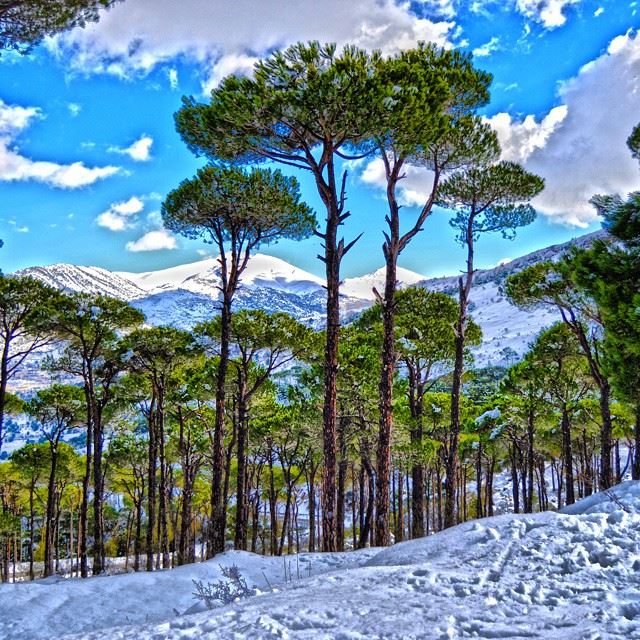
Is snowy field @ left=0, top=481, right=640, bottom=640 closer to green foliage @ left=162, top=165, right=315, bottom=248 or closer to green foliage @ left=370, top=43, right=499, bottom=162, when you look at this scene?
green foliage @ left=370, top=43, right=499, bottom=162

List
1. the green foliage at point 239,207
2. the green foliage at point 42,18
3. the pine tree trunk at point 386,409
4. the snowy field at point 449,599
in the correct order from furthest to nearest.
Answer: the green foliage at point 239,207 → the pine tree trunk at point 386,409 → the green foliage at point 42,18 → the snowy field at point 449,599

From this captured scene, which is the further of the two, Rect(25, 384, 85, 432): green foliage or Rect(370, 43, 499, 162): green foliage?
Rect(25, 384, 85, 432): green foliage

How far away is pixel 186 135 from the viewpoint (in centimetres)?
1173

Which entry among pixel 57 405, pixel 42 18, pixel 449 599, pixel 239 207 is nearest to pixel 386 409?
pixel 239 207

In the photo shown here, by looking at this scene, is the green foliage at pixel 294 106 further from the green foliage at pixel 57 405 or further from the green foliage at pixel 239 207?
the green foliage at pixel 57 405

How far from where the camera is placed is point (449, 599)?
8.86 ft

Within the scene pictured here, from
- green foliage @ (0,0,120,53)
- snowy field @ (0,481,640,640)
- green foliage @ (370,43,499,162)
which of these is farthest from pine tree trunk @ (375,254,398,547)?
green foliage @ (0,0,120,53)

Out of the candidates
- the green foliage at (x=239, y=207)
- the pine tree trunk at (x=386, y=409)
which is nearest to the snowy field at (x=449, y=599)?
the pine tree trunk at (x=386, y=409)

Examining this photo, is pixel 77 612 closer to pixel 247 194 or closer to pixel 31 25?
pixel 31 25

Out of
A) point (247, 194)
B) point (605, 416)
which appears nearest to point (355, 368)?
point (247, 194)

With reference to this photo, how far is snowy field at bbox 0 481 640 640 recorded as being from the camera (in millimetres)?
2338

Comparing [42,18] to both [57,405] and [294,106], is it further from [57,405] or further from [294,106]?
[57,405]

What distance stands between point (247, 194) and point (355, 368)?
6.46 m

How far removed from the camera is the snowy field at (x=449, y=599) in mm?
2338
